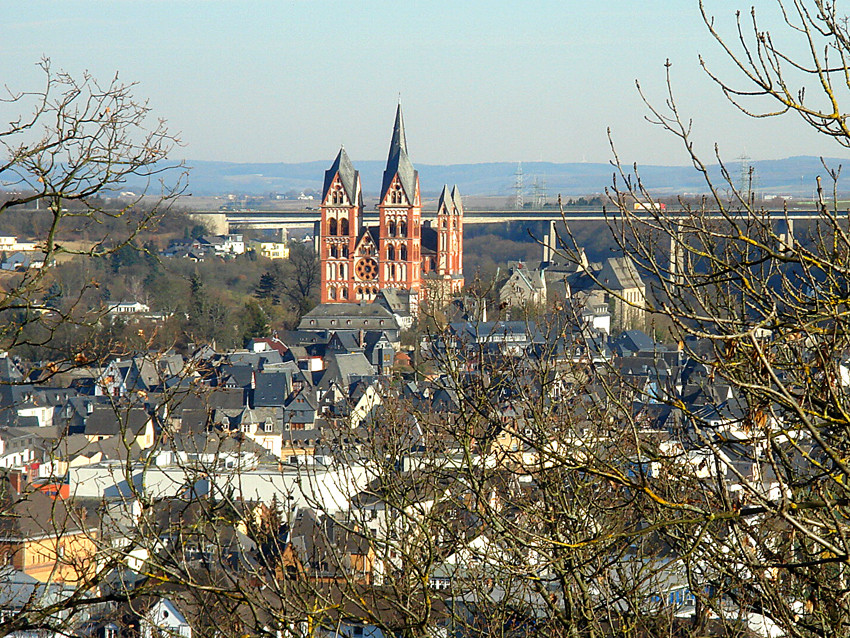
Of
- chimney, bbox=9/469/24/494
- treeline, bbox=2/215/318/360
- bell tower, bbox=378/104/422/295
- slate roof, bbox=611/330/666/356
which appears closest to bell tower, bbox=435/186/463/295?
bell tower, bbox=378/104/422/295

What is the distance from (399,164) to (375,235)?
4688 millimetres

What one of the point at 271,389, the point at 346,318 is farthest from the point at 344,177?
the point at 271,389

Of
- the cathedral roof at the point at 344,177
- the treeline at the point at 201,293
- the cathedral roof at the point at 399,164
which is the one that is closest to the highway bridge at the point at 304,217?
the treeline at the point at 201,293

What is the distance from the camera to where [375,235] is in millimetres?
66438

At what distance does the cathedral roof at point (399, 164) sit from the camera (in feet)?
209

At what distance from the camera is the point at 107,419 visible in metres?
33.9

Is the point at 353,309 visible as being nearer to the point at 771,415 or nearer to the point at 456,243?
the point at 456,243

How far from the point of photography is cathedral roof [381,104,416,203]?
209ft

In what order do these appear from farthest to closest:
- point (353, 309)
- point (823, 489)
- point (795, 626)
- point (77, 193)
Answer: point (353, 309)
point (77, 193)
point (823, 489)
point (795, 626)

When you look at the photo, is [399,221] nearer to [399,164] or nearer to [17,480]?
[399,164]

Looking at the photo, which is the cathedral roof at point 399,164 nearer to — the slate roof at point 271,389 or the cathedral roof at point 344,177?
the cathedral roof at point 344,177

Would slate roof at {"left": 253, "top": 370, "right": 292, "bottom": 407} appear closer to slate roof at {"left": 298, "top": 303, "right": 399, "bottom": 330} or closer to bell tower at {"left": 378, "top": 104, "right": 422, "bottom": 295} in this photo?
slate roof at {"left": 298, "top": 303, "right": 399, "bottom": 330}

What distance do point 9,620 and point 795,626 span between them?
9.59ft

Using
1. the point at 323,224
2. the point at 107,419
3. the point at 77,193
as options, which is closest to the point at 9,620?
the point at 77,193
